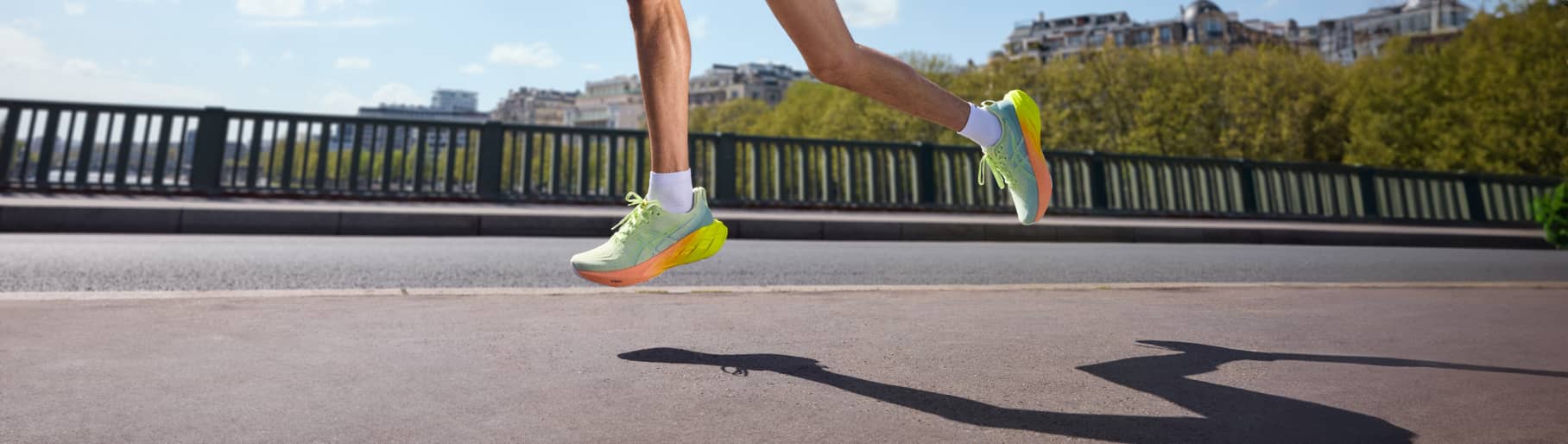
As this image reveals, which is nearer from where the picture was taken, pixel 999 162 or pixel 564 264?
pixel 999 162

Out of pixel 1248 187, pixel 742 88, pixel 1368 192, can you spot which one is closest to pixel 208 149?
pixel 1248 187

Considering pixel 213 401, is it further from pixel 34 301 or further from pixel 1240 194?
pixel 1240 194

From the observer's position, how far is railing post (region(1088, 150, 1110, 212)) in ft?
53.1

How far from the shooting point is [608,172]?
551 inches

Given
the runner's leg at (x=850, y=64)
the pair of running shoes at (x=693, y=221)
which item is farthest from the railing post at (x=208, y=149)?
the runner's leg at (x=850, y=64)

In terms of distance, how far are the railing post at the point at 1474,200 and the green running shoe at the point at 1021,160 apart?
778 inches

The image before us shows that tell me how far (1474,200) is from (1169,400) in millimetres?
21065

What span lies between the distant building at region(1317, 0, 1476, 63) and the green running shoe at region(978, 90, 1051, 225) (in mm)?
138066

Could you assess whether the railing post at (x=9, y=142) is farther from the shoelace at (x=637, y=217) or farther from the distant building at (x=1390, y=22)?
the distant building at (x=1390, y=22)

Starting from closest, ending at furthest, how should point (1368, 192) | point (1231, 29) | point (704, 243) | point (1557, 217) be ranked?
1. point (704, 243)
2. point (1557, 217)
3. point (1368, 192)
4. point (1231, 29)

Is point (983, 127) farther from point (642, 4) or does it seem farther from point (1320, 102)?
point (1320, 102)

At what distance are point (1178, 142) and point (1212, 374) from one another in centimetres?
4816

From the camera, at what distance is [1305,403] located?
2.29 m

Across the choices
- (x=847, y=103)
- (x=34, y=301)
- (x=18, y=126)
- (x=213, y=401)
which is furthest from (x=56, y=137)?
(x=847, y=103)
